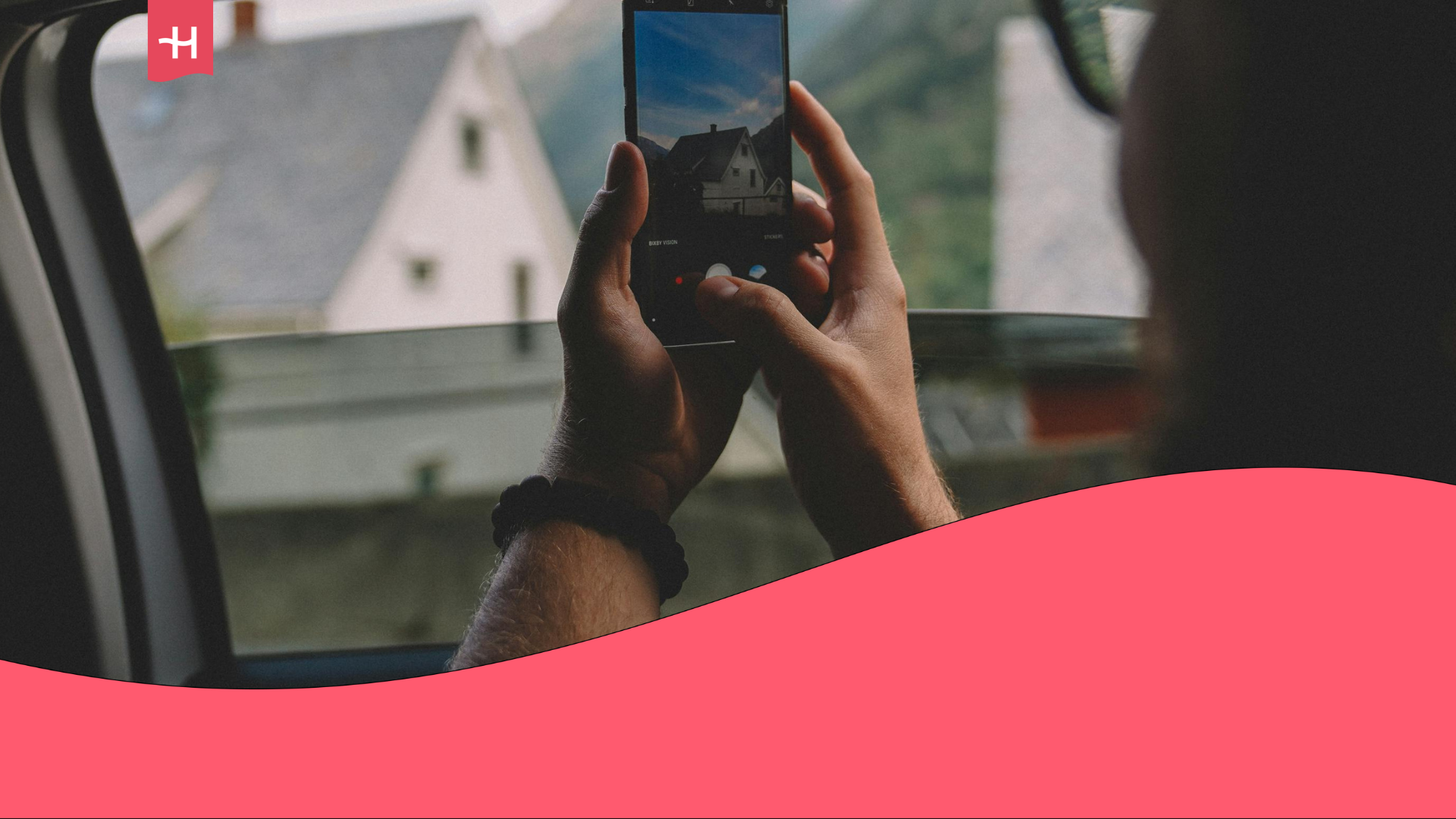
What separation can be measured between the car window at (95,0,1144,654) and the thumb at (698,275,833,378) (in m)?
0.06

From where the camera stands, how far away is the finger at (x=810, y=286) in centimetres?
57

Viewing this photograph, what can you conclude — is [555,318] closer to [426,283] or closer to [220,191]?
[426,283]

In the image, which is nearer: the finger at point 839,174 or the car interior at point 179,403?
the finger at point 839,174

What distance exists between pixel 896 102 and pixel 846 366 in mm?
174

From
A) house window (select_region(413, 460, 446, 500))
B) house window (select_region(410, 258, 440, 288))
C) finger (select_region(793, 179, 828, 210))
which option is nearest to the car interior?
house window (select_region(410, 258, 440, 288))

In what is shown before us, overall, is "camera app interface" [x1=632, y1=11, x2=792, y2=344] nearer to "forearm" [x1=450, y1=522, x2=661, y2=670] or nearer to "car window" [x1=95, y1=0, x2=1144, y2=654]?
"car window" [x1=95, y1=0, x2=1144, y2=654]

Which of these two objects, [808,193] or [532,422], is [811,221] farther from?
[532,422]

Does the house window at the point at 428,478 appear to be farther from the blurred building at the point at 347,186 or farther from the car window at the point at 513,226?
the blurred building at the point at 347,186

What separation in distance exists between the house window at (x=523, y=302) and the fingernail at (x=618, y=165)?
0.40ft

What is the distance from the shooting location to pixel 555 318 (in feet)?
1.83

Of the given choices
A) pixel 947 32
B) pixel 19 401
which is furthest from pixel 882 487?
pixel 19 401

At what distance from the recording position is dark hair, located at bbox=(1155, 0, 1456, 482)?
21.1 inches

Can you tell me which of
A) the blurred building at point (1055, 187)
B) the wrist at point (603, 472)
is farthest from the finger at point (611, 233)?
the blurred building at point (1055, 187)

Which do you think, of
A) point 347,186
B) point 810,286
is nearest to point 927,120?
point 810,286
